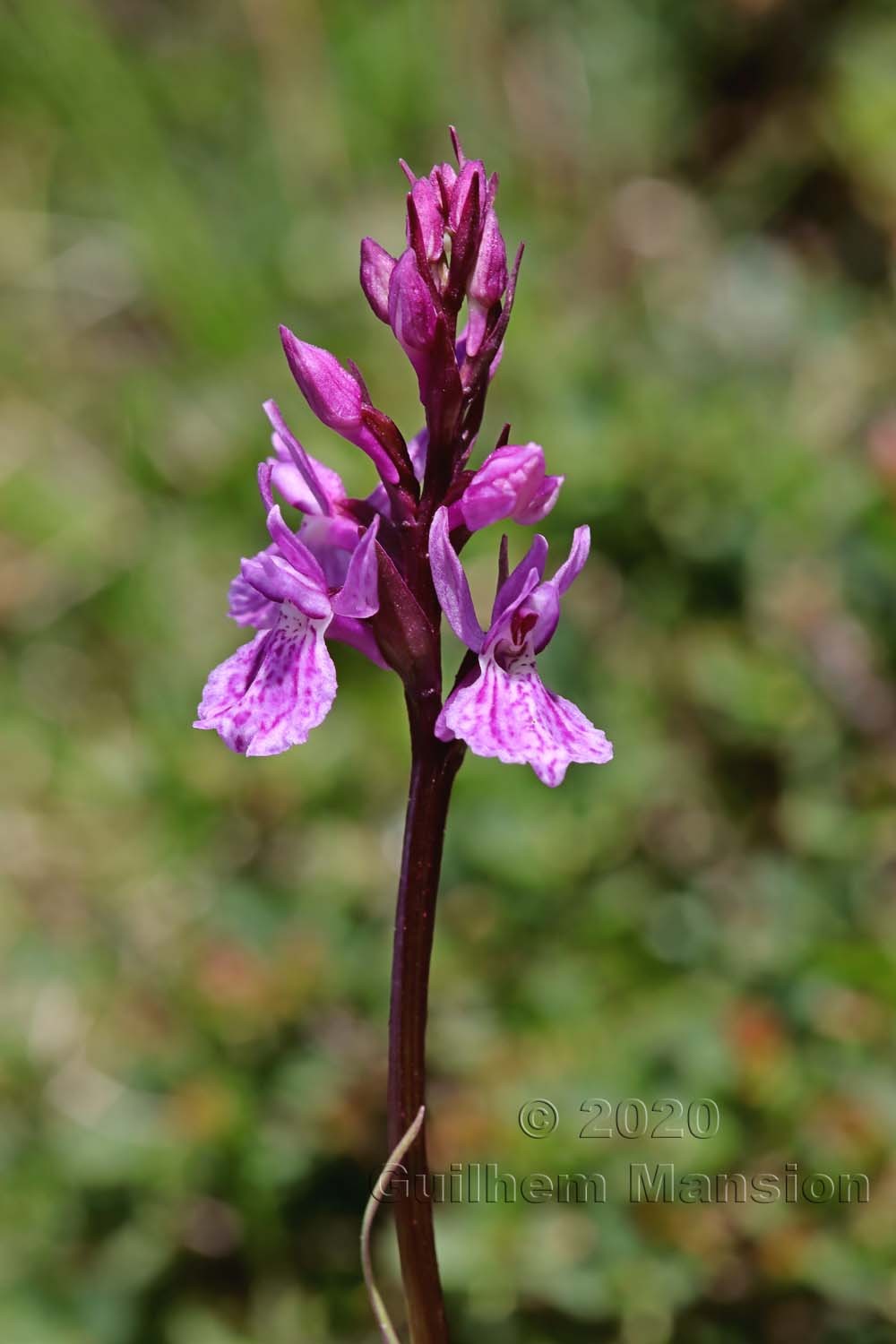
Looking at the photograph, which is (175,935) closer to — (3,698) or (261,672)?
(3,698)

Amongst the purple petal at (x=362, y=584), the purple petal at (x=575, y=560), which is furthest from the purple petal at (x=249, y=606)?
the purple petal at (x=575, y=560)

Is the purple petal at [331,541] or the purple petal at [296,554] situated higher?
the purple petal at [331,541]

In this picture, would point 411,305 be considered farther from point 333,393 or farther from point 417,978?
point 417,978

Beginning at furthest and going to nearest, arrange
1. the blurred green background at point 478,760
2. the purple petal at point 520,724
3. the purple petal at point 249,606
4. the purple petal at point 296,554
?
the blurred green background at point 478,760, the purple petal at point 249,606, the purple petal at point 296,554, the purple petal at point 520,724

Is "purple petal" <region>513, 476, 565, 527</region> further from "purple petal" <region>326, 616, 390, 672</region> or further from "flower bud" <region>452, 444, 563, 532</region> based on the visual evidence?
"purple petal" <region>326, 616, 390, 672</region>

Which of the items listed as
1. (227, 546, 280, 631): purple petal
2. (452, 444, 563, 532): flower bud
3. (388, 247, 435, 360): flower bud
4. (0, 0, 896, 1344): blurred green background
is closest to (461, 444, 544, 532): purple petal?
(452, 444, 563, 532): flower bud

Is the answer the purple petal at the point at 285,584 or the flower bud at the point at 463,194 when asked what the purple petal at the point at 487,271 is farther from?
the purple petal at the point at 285,584

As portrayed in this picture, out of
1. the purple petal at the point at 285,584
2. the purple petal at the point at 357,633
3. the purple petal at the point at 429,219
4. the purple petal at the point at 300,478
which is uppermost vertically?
the purple petal at the point at 429,219

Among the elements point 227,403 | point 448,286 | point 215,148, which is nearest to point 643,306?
point 227,403
